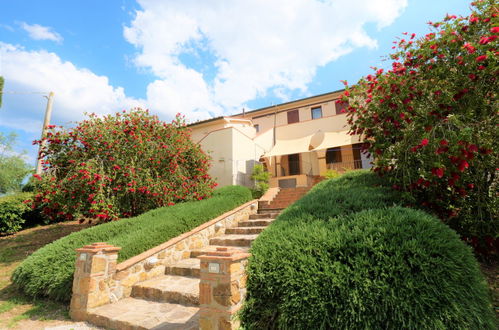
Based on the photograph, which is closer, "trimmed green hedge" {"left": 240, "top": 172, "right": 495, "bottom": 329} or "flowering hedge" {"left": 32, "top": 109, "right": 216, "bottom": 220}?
"trimmed green hedge" {"left": 240, "top": 172, "right": 495, "bottom": 329}

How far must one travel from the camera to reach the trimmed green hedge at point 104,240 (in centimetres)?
614

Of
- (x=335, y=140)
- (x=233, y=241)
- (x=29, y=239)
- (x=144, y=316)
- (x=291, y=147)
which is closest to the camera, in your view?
(x=144, y=316)

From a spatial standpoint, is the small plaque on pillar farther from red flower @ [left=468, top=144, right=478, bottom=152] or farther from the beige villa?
the beige villa

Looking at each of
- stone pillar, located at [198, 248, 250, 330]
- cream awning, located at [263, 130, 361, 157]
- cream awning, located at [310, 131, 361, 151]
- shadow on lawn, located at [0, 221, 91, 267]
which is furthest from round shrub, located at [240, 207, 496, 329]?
cream awning, located at [263, 130, 361, 157]

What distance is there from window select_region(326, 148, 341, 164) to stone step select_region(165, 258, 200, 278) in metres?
18.0

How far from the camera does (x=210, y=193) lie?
1219cm

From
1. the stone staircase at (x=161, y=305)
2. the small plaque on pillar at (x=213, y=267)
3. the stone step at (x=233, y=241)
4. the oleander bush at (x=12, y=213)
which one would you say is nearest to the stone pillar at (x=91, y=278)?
the stone staircase at (x=161, y=305)

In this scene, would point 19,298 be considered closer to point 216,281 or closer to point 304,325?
point 216,281

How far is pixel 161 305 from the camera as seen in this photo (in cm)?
545

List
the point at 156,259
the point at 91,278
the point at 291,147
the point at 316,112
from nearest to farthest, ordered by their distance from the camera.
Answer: the point at 91,278 → the point at 156,259 → the point at 291,147 → the point at 316,112

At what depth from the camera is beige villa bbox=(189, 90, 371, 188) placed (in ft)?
62.8

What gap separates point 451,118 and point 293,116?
819 inches

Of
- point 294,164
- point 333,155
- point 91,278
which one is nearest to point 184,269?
point 91,278

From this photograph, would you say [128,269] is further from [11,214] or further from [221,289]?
[11,214]
